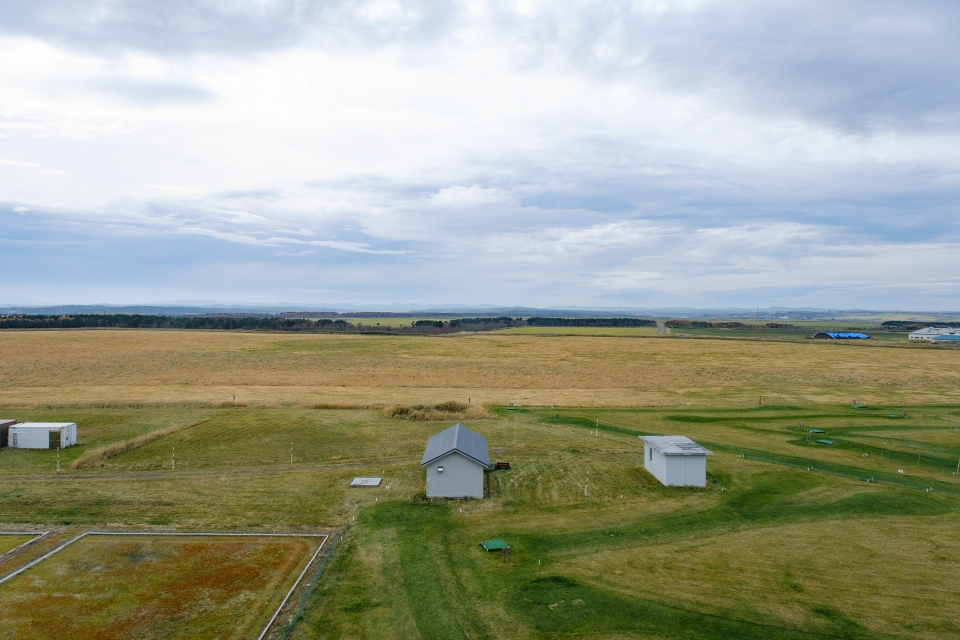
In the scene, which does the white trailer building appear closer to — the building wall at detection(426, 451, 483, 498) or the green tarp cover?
the building wall at detection(426, 451, 483, 498)

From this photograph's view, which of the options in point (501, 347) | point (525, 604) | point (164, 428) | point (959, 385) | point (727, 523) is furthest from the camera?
point (501, 347)

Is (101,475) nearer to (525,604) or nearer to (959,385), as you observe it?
(525,604)

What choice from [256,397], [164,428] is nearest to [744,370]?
[256,397]

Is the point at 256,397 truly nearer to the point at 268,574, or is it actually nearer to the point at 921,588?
the point at 268,574

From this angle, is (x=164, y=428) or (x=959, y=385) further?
(x=959, y=385)

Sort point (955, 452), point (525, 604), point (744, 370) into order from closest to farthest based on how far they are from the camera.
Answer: point (525, 604)
point (955, 452)
point (744, 370)

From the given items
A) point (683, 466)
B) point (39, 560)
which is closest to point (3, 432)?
point (39, 560)
